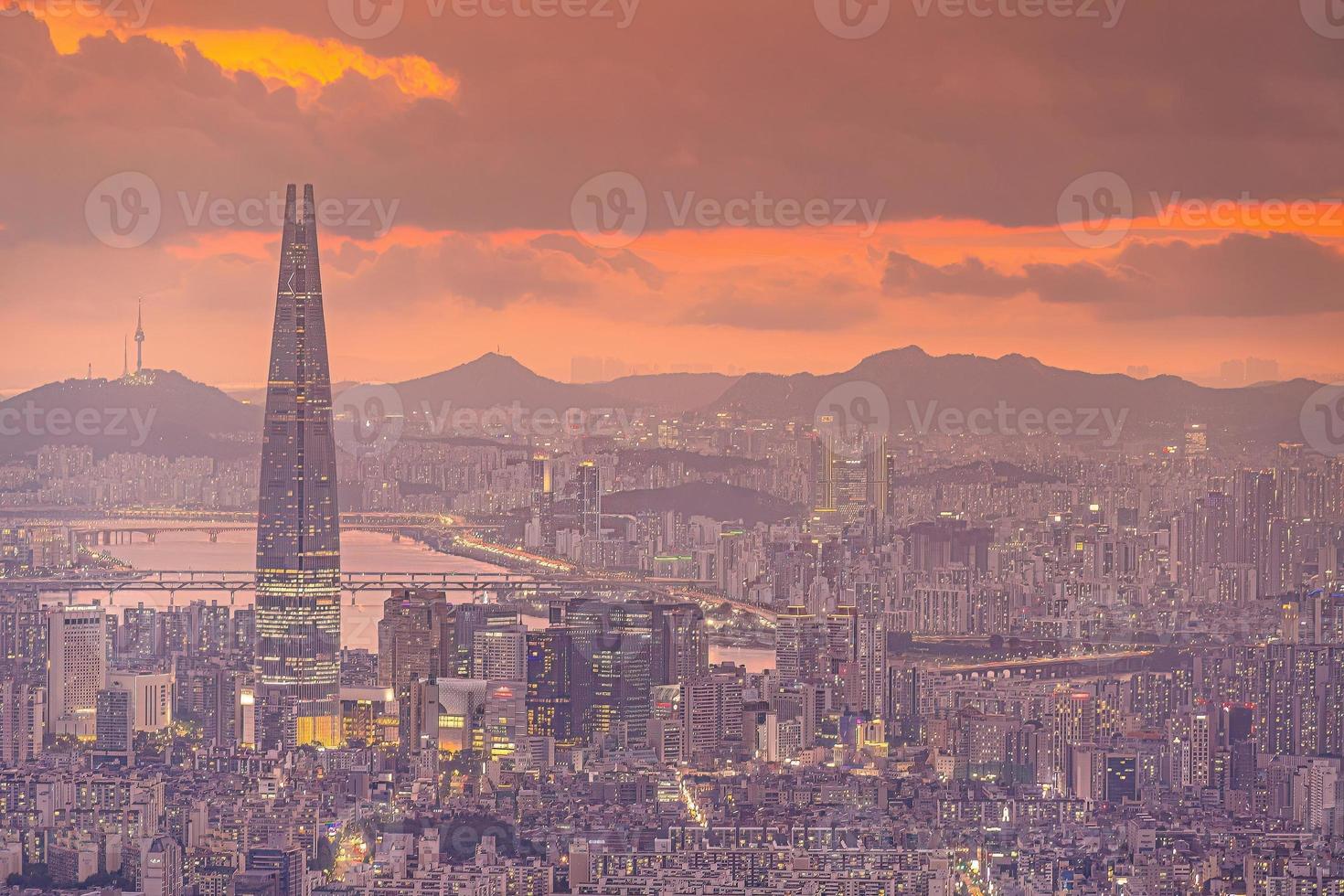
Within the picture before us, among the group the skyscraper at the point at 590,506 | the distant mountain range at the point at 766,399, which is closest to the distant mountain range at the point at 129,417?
the distant mountain range at the point at 766,399

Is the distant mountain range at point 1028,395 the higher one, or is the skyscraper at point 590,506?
the distant mountain range at point 1028,395

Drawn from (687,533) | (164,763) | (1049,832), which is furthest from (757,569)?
(1049,832)

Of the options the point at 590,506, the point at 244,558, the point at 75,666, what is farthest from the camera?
the point at 590,506

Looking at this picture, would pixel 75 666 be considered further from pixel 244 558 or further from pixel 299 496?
pixel 244 558

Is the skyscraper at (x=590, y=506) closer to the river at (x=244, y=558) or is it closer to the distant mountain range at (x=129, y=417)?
the river at (x=244, y=558)

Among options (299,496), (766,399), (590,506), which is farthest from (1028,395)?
(299,496)

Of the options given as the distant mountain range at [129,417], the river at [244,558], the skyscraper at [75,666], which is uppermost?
the distant mountain range at [129,417]
